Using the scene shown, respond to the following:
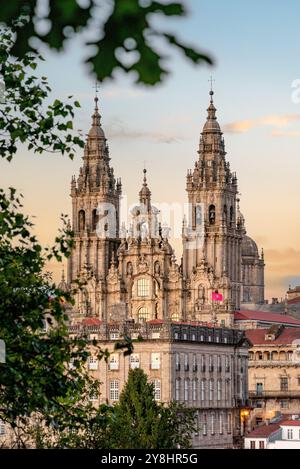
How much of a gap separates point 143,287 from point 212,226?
14.0 metres

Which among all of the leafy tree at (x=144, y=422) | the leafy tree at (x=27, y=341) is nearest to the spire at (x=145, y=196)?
the leafy tree at (x=144, y=422)

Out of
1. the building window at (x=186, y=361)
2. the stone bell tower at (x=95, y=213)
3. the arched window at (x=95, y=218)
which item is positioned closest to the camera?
the building window at (x=186, y=361)

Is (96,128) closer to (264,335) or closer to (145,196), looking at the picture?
(145,196)

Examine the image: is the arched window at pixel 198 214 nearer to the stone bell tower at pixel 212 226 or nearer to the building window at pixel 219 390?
the stone bell tower at pixel 212 226

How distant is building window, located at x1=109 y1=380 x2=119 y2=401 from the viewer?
324 ft

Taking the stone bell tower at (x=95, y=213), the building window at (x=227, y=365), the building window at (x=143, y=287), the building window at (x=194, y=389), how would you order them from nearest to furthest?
1. the building window at (x=194, y=389)
2. the building window at (x=227, y=365)
3. the building window at (x=143, y=287)
4. the stone bell tower at (x=95, y=213)

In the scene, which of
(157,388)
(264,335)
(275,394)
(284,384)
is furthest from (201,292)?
(157,388)

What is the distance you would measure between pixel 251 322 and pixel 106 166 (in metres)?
31.4

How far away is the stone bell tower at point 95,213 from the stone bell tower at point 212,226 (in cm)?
1059

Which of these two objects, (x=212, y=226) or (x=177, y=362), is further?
(x=212, y=226)

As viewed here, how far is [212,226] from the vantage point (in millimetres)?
155625

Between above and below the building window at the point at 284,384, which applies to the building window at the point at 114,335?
above

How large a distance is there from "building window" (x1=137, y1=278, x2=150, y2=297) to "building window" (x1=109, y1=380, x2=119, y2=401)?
47.7 metres

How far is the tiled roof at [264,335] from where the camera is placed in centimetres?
14038
